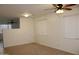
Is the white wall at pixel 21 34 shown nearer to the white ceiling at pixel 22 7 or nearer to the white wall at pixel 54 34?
the white wall at pixel 54 34

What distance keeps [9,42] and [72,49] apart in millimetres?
3406

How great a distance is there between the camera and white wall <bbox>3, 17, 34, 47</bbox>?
17.5ft

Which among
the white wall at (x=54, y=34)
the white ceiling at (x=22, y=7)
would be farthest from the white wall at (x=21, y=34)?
the white ceiling at (x=22, y=7)

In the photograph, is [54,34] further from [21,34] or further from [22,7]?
[21,34]

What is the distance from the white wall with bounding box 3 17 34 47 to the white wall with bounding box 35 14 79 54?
59 centimetres

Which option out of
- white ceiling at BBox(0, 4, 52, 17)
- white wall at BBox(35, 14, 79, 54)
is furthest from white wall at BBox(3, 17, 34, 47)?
white ceiling at BBox(0, 4, 52, 17)

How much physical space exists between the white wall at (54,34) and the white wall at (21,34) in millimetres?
594

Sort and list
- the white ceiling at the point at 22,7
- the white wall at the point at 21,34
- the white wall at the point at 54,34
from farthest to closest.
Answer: the white wall at the point at 21,34
the white wall at the point at 54,34
the white ceiling at the point at 22,7

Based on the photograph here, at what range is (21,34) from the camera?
595 cm

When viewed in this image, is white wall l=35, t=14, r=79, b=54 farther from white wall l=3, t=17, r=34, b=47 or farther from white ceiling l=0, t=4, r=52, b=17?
white ceiling l=0, t=4, r=52, b=17

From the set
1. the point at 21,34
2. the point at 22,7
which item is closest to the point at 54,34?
the point at 22,7

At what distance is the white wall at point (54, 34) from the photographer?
150 inches
